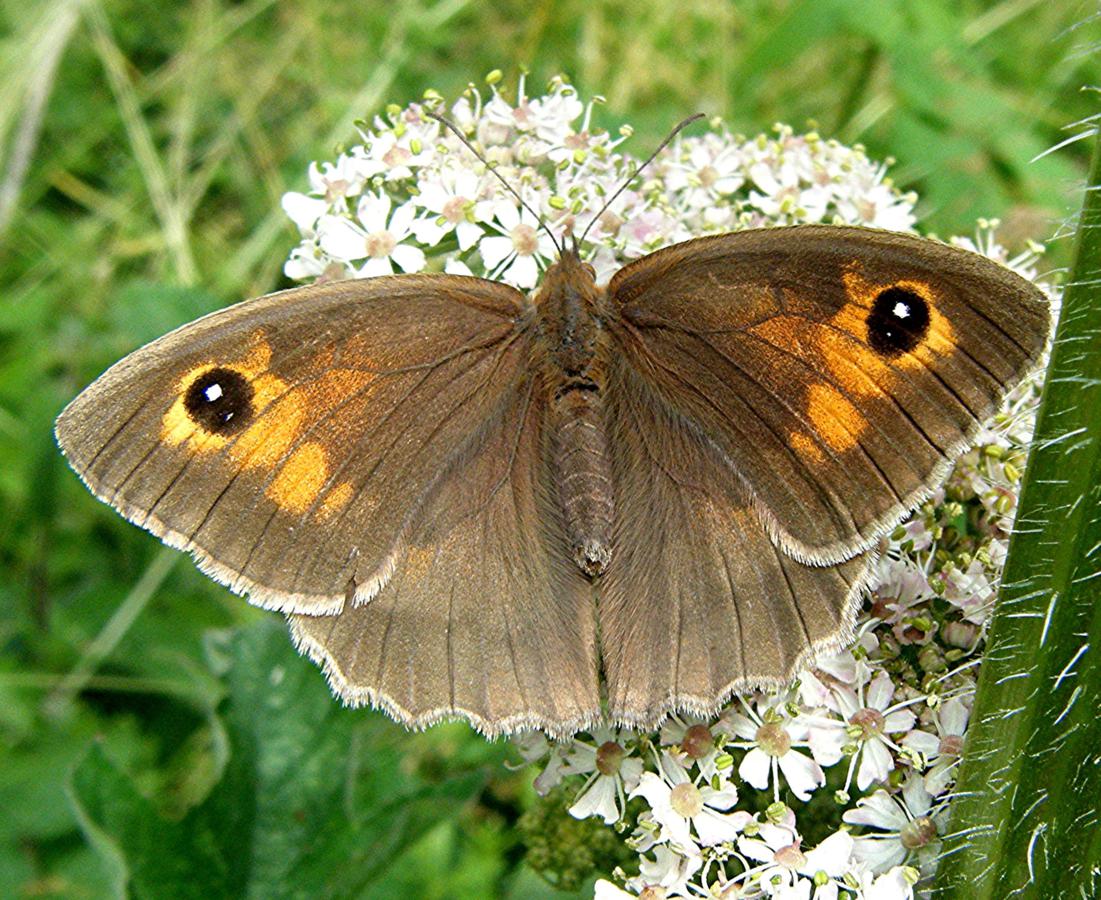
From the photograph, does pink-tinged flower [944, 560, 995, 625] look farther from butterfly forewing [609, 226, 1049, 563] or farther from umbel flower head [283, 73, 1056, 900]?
butterfly forewing [609, 226, 1049, 563]

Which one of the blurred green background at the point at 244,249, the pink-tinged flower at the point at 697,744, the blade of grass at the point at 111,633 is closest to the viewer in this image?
the pink-tinged flower at the point at 697,744

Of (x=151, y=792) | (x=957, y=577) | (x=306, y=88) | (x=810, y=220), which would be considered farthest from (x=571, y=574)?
(x=306, y=88)

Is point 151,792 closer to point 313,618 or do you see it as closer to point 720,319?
point 313,618

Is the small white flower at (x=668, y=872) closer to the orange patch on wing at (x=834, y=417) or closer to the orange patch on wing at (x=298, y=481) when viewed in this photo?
the orange patch on wing at (x=834, y=417)

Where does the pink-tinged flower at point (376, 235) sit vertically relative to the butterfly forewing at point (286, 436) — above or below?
above

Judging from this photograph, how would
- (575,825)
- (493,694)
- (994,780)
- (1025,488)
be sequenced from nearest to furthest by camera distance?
(1025,488)
(994,780)
(493,694)
(575,825)

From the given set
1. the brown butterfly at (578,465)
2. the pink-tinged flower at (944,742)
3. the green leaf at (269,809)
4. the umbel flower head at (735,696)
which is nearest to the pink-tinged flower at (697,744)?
the umbel flower head at (735,696)
